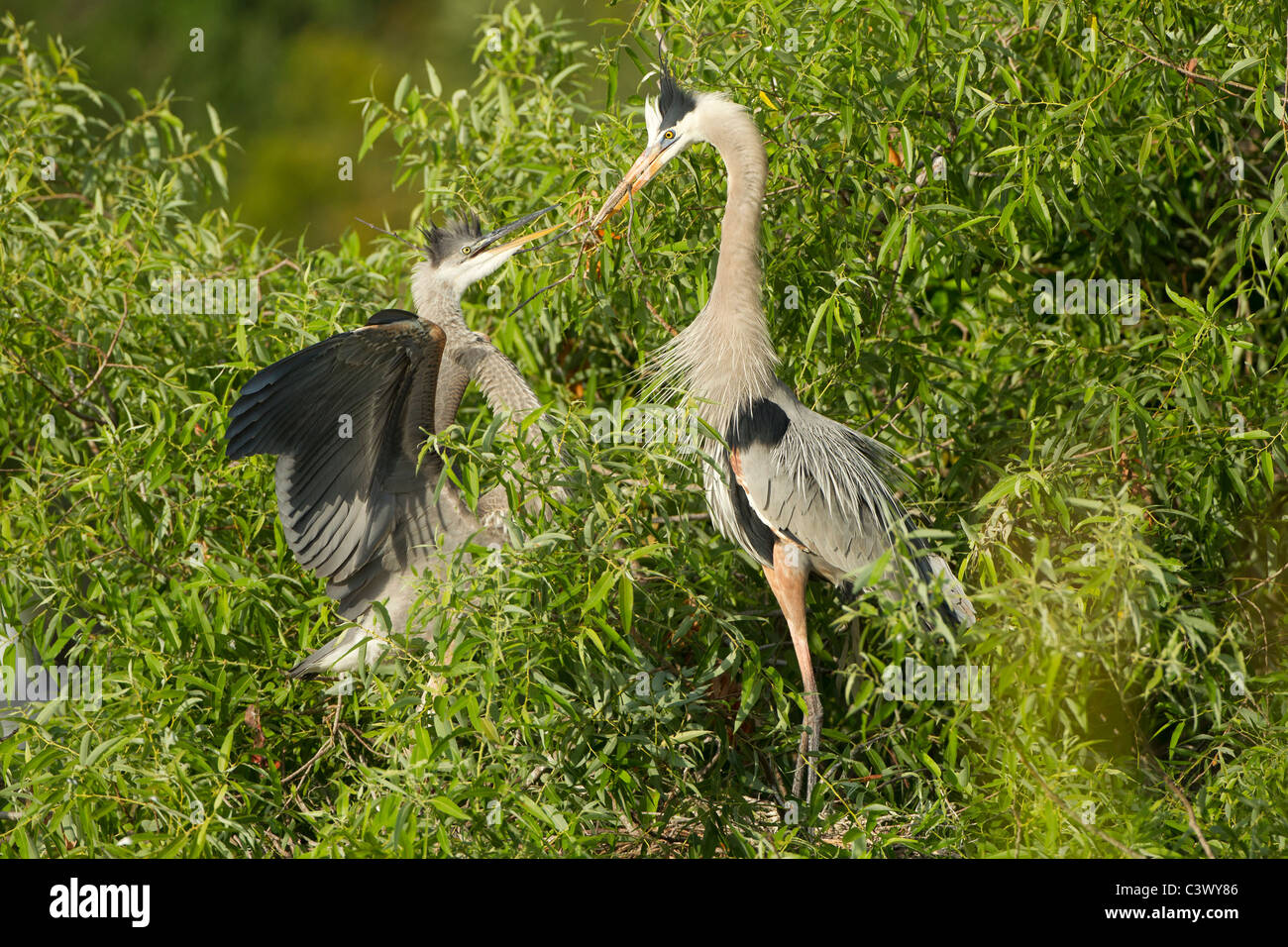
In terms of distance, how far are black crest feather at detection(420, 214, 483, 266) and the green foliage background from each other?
0.15 m

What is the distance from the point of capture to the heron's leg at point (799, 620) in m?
3.19

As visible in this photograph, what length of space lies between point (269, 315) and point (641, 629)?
159 centimetres

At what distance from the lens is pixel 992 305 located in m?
3.87

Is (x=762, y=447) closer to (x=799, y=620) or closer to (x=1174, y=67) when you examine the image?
(x=799, y=620)

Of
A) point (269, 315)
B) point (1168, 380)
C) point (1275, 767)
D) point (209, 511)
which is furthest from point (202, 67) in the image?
point (1275, 767)

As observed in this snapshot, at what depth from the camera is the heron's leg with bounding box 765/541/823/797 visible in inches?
126

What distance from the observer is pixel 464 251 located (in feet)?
14.1

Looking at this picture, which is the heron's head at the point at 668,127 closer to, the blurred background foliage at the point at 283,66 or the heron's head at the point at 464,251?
the heron's head at the point at 464,251

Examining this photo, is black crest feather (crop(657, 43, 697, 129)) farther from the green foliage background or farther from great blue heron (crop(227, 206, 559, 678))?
great blue heron (crop(227, 206, 559, 678))

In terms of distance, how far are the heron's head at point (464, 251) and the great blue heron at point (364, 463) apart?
232 mm

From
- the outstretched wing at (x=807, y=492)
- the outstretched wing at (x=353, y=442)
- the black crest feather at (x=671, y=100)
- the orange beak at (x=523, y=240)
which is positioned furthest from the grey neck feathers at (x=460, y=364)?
the black crest feather at (x=671, y=100)

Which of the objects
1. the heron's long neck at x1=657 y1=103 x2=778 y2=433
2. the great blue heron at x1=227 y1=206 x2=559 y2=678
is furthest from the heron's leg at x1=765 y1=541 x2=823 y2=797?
the great blue heron at x1=227 y1=206 x2=559 y2=678

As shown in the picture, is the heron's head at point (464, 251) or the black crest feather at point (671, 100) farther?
the heron's head at point (464, 251)

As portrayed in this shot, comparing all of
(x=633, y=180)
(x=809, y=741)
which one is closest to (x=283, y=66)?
(x=633, y=180)
